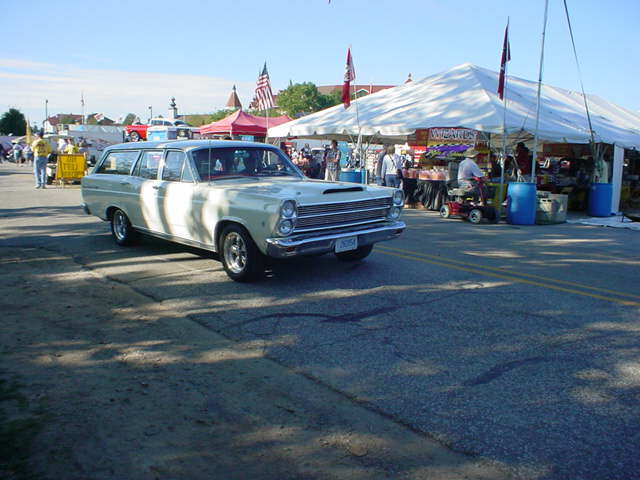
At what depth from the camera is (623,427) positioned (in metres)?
3.40

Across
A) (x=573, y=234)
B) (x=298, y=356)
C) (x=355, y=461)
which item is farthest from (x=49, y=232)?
(x=573, y=234)

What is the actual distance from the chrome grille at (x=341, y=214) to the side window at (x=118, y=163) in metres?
3.58

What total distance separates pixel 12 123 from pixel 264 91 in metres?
95.8

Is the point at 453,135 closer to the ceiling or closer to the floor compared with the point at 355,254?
closer to the ceiling

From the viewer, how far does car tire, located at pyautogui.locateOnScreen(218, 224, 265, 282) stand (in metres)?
6.44

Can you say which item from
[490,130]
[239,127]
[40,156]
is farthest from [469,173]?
[239,127]

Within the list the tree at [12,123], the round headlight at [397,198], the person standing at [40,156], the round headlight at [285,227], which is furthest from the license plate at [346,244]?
the tree at [12,123]

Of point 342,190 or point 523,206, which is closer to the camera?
point 342,190

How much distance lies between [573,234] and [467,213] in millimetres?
2708

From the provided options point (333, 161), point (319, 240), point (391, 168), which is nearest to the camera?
point (319, 240)

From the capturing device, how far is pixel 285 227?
6055 mm

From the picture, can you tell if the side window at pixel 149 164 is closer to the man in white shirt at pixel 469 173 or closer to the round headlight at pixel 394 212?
the round headlight at pixel 394 212

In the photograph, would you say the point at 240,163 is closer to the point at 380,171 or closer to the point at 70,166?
the point at 380,171

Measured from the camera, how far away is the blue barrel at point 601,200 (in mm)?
15938
